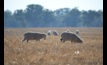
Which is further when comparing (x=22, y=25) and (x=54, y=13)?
(x=54, y=13)

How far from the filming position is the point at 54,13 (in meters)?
65.6

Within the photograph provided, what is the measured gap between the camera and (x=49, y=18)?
60.4 meters

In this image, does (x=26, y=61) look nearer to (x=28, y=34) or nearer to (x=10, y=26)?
(x=28, y=34)

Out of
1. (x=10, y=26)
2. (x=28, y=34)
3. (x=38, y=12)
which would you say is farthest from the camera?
(x=38, y=12)

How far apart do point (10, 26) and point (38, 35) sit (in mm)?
33977

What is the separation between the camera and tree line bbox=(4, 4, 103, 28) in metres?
54.1

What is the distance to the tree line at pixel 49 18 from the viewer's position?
54.1m

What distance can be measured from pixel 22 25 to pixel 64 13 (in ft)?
57.2

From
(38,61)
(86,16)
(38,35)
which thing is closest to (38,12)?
(86,16)
